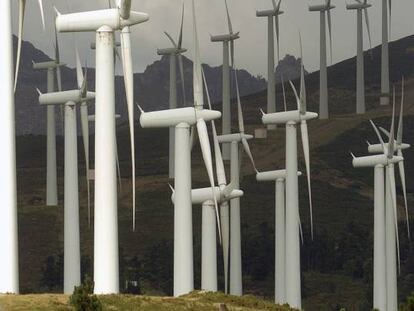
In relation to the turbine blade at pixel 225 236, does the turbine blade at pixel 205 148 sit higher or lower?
higher

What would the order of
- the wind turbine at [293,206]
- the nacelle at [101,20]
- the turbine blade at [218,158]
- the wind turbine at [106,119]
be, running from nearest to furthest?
the wind turbine at [106,119]
the nacelle at [101,20]
the turbine blade at [218,158]
the wind turbine at [293,206]

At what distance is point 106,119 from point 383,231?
59.0m

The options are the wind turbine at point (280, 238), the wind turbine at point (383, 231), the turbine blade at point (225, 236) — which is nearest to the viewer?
the turbine blade at point (225, 236)

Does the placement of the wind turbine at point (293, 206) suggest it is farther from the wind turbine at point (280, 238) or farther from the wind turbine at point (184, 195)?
the wind turbine at point (184, 195)

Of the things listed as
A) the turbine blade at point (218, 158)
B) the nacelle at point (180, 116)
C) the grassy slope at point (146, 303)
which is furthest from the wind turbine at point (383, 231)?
the grassy slope at point (146, 303)

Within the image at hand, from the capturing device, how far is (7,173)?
7169 centimetres

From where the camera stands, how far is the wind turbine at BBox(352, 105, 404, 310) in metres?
145

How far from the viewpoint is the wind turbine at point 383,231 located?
14462 cm

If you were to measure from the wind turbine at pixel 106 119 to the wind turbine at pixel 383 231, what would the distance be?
51.4 m

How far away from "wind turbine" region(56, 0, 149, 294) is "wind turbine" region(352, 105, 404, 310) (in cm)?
5142

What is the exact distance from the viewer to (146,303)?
283 feet

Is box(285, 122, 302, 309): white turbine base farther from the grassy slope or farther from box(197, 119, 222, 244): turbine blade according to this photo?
the grassy slope

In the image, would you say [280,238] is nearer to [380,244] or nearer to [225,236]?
[380,244]

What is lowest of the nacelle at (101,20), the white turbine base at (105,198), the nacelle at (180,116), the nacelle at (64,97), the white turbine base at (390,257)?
the white turbine base at (390,257)
